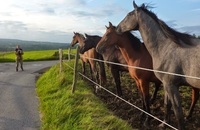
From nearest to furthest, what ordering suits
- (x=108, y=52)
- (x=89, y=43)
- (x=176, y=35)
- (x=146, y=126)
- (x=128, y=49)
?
1. (x=176, y=35)
2. (x=146, y=126)
3. (x=128, y=49)
4. (x=108, y=52)
5. (x=89, y=43)

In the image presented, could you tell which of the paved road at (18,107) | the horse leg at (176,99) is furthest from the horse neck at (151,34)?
the paved road at (18,107)

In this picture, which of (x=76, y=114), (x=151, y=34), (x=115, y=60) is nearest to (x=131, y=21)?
(x=151, y=34)

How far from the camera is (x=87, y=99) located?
7098 mm

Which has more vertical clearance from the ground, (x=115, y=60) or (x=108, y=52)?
(x=108, y=52)

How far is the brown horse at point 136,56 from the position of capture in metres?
5.98

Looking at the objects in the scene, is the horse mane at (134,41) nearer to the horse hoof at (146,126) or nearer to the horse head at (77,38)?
the horse hoof at (146,126)

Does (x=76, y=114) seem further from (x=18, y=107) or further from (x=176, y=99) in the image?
(x=18, y=107)

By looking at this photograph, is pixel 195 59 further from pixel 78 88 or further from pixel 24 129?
pixel 78 88

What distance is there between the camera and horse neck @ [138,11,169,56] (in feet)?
16.6

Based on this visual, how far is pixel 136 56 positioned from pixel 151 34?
1.22m

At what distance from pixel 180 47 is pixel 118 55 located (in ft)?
12.6

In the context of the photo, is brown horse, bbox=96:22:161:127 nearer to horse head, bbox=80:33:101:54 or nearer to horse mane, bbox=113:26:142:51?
horse mane, bbox=113:26:142:51

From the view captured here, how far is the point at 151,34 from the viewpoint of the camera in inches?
205

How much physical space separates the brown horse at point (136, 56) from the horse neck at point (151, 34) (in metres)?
0.96
